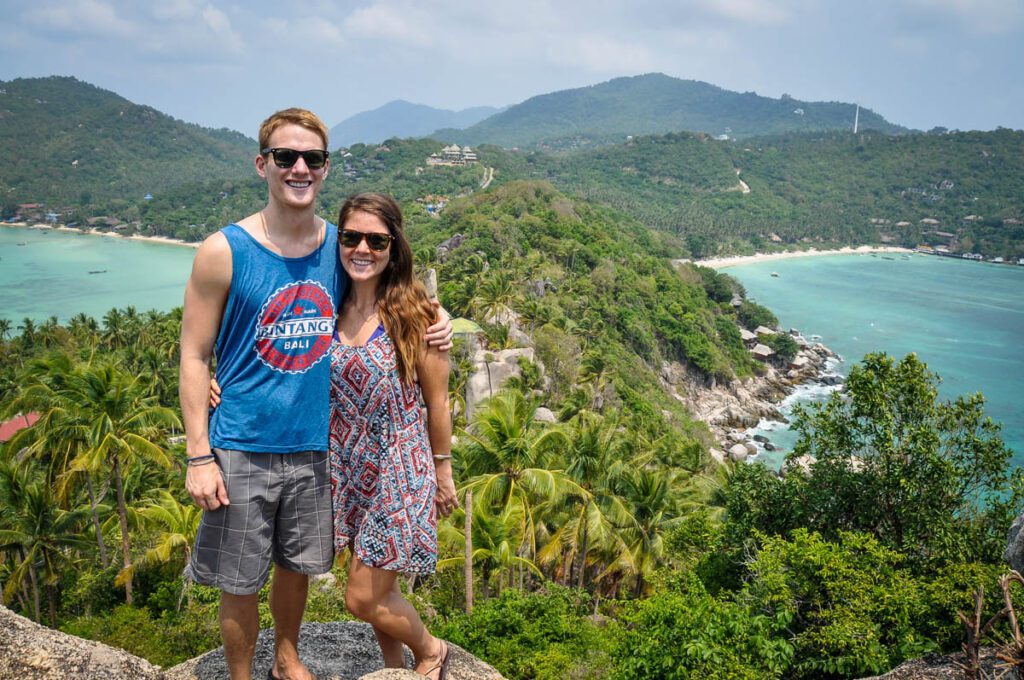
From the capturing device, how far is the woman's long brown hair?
9.78 ft

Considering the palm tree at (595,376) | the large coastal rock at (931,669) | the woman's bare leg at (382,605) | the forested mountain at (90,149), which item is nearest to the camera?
the woman's bare leg at (382,605)

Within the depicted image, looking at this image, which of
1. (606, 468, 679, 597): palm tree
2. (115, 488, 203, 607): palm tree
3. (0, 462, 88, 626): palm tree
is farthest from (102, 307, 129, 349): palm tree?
(606, 468, 679, 597): palm tree

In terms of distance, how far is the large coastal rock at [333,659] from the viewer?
12.3 ft

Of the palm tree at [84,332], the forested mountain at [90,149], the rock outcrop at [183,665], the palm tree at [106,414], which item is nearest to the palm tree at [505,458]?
the palm tree at [106,414]

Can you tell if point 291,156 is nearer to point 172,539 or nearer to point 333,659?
point 333,659

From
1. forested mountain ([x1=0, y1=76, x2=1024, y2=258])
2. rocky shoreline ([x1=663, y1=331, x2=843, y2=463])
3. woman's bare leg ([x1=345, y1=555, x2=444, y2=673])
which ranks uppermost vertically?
forested mountain ([x1=0, y1=76, x2=1024, y2=258])

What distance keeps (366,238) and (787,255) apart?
109 metres

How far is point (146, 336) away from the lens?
37.2 meters

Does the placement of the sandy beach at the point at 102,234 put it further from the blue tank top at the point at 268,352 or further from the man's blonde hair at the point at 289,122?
the blue tank top at the point at 268,352

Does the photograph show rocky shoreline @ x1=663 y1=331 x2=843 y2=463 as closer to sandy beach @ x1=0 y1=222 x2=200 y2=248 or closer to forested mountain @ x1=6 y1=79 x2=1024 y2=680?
forested mountain @ x1=6 y1=79 x2=1024 y2=680

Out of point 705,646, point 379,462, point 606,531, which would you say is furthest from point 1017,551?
point 379,462

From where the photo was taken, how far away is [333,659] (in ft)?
13.1

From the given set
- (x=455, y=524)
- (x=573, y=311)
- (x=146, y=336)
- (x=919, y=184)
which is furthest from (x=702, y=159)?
(x=455, y=524)

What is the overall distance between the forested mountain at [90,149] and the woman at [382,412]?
13796cm
